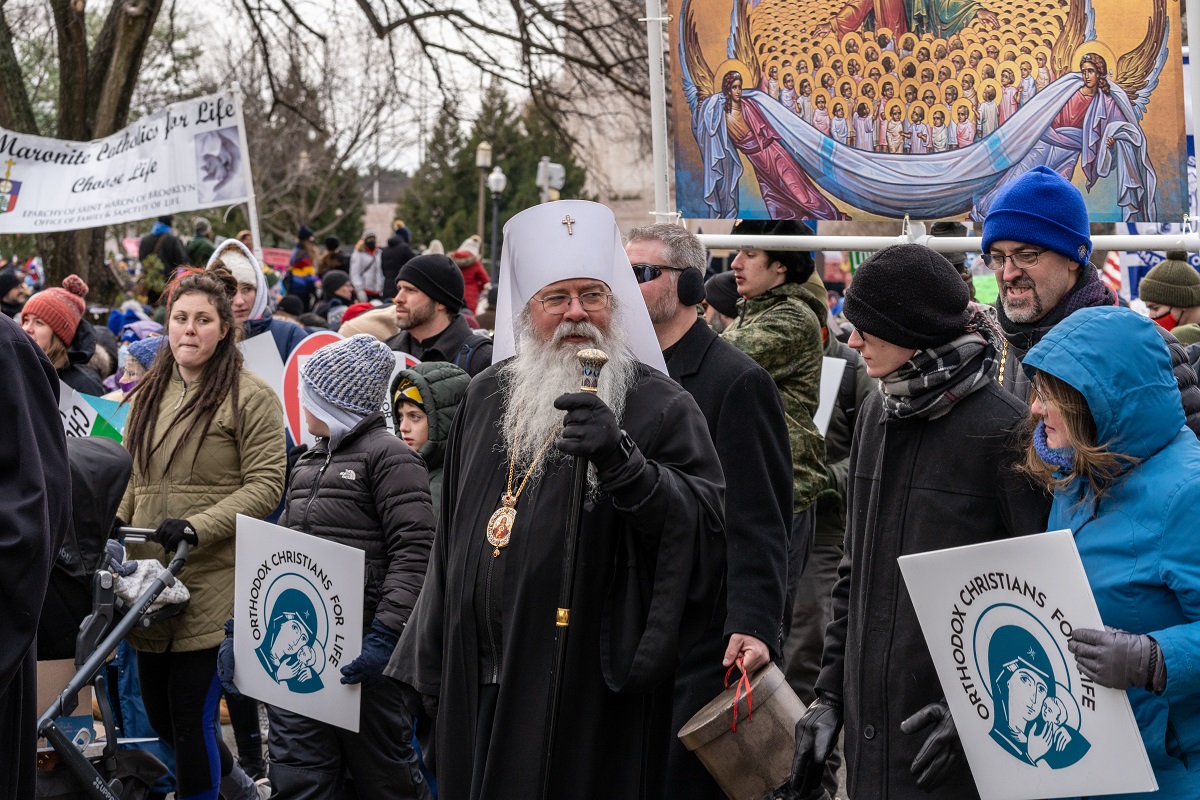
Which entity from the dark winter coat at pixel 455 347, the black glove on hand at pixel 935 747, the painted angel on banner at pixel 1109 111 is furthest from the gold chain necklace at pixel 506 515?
the dark winter coat at pixel 455 347

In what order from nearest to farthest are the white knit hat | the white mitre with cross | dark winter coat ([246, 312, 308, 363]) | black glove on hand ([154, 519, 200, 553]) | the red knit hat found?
the white mitre with cross
the white knit hat
black glove on hand ([154, 519, 200, 553])
the red knit hat
dark winter coat ([246, 312, 308, 363])

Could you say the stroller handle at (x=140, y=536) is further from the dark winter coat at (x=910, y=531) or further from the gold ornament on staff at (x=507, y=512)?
the dark winter coat at (x=910, y=531)

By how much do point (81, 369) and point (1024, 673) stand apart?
18.4 feet

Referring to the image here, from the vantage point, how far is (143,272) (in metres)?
15.4

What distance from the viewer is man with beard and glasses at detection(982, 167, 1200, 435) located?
3.66 meters

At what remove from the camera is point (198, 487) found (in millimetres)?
5473

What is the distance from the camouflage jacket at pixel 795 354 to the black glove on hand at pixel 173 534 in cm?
214

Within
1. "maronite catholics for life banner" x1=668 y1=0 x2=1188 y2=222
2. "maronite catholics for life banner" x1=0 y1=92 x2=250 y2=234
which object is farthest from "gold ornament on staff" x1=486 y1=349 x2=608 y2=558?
"maronite catholics for life banner" x1=0 y1=92 x2=250 y2=234

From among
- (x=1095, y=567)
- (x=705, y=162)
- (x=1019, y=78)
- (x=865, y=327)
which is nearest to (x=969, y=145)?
(x=1019, y=78)

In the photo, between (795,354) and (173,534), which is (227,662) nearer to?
(173,534)

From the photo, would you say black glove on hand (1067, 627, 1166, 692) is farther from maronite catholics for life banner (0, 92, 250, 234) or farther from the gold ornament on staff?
maronite catholics for life banner (0, 92, 250, 234)

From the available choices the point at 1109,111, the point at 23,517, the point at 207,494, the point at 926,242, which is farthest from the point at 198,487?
the point at 1109,111

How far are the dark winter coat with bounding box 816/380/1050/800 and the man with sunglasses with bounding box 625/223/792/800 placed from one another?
0.60m

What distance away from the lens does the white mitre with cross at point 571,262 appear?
358 centimetres
